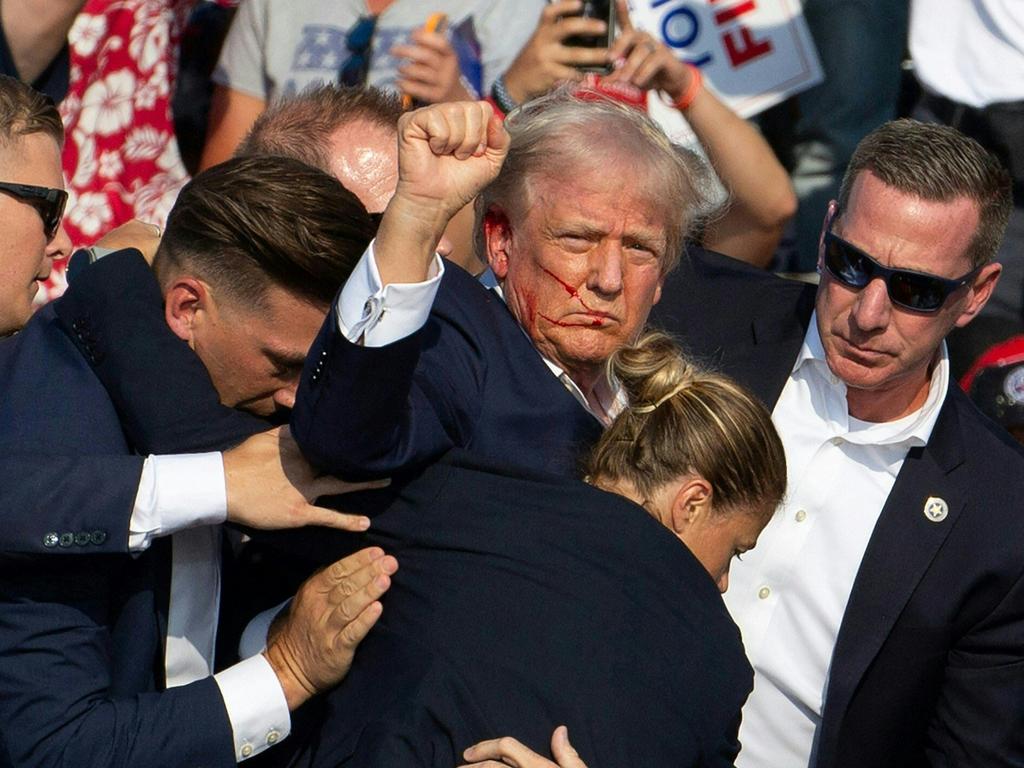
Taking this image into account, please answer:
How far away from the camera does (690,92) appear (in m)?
4.21

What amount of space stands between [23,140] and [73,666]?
1.00 metres

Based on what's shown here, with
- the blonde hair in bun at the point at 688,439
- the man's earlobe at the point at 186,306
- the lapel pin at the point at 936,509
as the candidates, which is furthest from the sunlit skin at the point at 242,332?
the lapel pin at the point at 936,509

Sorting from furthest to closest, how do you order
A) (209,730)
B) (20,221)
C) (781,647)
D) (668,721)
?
(781,647) → (20,221) → (209,730) → (668,721)

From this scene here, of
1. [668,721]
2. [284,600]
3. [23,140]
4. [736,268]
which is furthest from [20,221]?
[736,268]

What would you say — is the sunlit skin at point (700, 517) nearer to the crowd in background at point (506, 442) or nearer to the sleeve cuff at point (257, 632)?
the crowd in background at point (506, 442)

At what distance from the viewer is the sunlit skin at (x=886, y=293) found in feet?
11.5

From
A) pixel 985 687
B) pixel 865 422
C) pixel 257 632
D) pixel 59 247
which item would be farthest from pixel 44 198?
pixel 985 687

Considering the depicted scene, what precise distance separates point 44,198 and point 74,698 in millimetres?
983

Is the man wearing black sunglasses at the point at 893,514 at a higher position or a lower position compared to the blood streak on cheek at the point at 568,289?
lower

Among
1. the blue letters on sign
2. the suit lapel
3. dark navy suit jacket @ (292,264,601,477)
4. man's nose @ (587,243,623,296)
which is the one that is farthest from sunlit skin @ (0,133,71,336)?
the blue letters on sign

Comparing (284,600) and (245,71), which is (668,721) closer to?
(284,600)

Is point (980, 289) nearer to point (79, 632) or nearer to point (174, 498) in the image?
point (174, 498)

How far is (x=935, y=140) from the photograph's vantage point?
11.8 ft

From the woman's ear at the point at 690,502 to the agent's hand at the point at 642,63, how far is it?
1.65m
